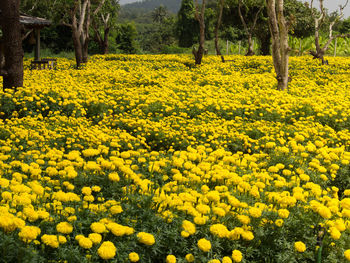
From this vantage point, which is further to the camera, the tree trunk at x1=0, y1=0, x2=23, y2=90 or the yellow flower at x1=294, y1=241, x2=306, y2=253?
the tree trunk at x1=0, y1=0, x2=23, y2=90

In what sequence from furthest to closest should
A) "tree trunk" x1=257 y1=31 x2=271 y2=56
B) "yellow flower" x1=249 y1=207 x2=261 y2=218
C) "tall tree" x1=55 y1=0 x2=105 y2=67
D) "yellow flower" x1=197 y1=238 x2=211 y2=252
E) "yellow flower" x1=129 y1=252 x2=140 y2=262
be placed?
1. "tree trunk" x1=257 y1=31 x2=271 y2=56
2. "tall tree" x1=55 y1=0 x2=105 y2=67
3. "yellow flower" x1=249 y1=207 x2=261 y2=218
4. "yellow flower" x1=197 y1=238 x2=211 y2=252
5. "yellow flower" x1=129 y1=252 x2=140 y2=262

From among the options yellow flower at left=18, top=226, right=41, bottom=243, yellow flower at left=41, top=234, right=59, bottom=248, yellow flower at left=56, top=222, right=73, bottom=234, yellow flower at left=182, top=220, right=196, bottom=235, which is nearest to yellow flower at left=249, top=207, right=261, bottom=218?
yellow flower at left=182, top=220, right=196, bottom=235

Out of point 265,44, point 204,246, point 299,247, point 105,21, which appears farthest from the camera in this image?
point 265,44

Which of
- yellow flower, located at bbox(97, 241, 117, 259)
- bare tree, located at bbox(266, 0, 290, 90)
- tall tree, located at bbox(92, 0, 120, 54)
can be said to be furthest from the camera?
tall tree, located at bbox(92, 0, 120, 54)

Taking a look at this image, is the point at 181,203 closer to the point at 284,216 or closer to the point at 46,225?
the point at 284,216

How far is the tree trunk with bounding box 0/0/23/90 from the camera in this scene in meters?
8.38

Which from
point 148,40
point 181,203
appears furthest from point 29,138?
point 148,40

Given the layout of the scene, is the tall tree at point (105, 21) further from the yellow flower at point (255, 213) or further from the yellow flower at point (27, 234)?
the yellow flower at point (27, 234)

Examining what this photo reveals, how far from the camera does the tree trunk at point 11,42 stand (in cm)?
838

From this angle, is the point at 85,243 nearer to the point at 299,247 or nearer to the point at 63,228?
the point at 63,228

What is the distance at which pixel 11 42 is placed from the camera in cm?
854

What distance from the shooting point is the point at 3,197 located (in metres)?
3.09

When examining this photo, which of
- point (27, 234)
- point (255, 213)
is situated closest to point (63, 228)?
point (27, 234)

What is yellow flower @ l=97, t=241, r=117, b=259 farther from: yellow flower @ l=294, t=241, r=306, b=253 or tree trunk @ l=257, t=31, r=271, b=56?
tree trunk @ l=257, t=31, r=271, b=56
